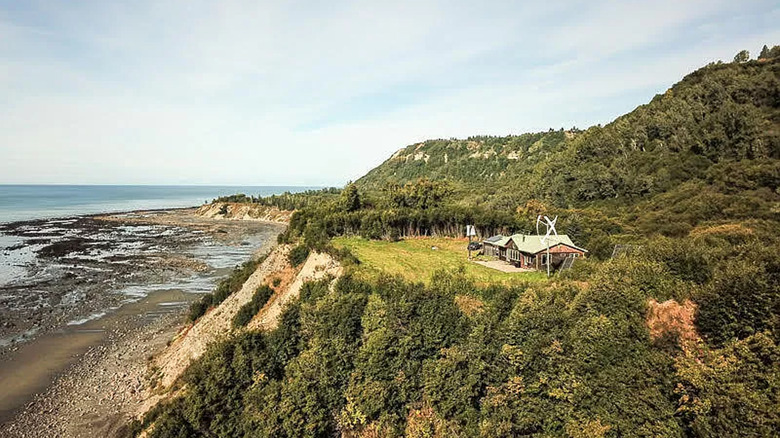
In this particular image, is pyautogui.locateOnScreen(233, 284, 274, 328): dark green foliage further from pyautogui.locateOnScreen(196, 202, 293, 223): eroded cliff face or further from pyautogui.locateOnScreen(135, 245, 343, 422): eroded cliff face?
pyautogui.locateOnScreen(196, 202, 293, 223): eroded cliff face

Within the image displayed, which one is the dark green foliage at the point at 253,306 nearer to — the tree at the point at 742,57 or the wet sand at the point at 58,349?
the wet sand at the point at 58,349

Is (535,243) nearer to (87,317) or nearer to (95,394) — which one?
(95,394)

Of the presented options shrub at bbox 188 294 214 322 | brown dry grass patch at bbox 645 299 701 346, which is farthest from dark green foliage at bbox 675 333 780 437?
shrub at bbox 188 294 214 322

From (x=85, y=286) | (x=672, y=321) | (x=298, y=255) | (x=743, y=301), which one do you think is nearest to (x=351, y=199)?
(x=298, y=255)

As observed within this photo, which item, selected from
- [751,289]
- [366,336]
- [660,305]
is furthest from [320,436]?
[751,289]

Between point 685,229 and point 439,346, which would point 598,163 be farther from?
point 439,346
